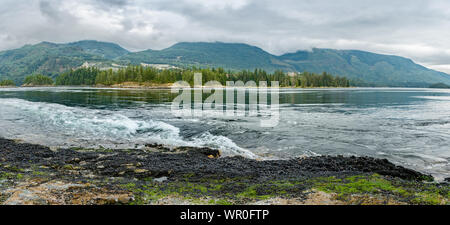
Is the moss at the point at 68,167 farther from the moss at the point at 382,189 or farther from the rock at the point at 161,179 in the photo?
the moss at the point at 382,189

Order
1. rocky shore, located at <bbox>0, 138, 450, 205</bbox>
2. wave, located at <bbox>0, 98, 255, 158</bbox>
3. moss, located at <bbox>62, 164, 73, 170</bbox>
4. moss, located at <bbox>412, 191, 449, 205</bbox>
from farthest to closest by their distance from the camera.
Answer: wave, located at <bbox>0, 98, 255, 158</bbox> < moss, located at <bbox>62, 164, 73, 170</bbox> < rocky shore, located at <bbox>0, 138, 450, 205</bbox> < moss, located at <bbox>412, 191, 449, 205</bbox>

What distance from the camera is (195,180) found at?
1259 cm

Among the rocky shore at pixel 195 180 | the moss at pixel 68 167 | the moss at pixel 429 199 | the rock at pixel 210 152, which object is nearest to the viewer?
the moss at pixel 429 199

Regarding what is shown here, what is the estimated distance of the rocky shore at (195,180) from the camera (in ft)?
30.6

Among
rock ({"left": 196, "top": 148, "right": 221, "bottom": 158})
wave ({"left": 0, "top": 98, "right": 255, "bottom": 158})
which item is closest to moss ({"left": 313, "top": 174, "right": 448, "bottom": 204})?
rock ({"left": 196, "top": 148, "right": 221, "bottom": 158})

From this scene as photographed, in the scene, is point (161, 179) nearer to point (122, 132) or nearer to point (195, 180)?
point (195, 180)

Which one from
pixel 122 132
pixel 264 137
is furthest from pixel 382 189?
pixel 122 132

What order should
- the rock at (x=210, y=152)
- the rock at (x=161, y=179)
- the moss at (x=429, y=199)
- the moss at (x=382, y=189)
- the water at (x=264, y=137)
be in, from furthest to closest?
the water at (x=264, y=137), the rock at (x=210, y=152), the rock at (x=161, y=179), the moss at (x=382, y=189), the moss at (x=429, y=199)

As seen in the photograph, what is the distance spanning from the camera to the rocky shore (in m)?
9.32

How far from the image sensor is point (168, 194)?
10109 mm

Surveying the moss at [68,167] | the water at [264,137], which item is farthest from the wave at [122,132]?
the moss at [68,167]

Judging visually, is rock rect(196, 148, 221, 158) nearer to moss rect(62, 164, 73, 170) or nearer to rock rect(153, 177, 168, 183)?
rock rect(153, 177, 168, 183)
